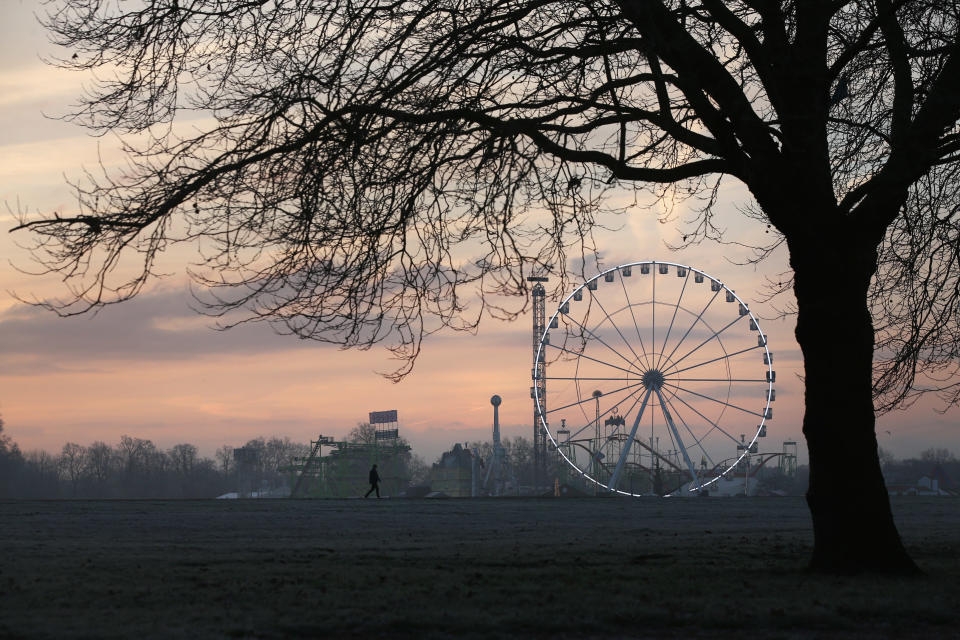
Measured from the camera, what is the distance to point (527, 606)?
8477mm

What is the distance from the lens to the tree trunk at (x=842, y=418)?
11.3 m

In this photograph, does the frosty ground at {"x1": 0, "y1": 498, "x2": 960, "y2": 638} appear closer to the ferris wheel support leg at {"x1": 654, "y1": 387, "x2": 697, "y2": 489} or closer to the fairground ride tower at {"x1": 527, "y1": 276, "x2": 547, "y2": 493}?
the fairground ride tower at {"x1": 527, "y1": 276, "x2": 547, "y2": 493}

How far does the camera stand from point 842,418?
452 inches

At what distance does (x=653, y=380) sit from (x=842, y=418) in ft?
140

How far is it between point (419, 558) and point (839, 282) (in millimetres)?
5104

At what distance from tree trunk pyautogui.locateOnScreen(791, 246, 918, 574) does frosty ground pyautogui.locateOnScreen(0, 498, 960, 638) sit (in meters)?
0.52

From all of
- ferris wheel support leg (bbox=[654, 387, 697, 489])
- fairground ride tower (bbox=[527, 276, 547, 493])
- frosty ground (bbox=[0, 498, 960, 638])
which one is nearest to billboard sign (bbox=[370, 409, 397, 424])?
fairground ride tower (bbox=[527, 276, 547, 493])

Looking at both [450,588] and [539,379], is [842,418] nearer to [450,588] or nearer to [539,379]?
[450,588]

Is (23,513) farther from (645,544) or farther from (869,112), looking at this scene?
(869,112)

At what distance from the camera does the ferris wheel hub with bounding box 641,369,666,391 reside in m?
53.7

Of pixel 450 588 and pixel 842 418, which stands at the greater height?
pixel 842 418

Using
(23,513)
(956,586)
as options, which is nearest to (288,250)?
(956,586)

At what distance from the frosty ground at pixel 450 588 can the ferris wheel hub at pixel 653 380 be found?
119 ft

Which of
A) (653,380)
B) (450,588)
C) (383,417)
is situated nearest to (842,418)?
(450,588)
